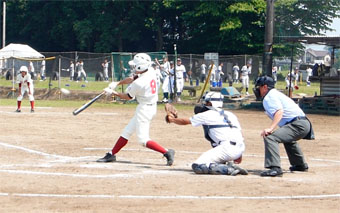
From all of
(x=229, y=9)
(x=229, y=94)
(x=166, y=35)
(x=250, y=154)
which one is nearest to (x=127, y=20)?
(x=166, y=35)

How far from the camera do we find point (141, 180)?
9.60m

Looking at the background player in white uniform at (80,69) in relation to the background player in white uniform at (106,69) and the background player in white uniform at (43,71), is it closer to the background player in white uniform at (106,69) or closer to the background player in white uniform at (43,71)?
the background player in white uniform at (106,69)

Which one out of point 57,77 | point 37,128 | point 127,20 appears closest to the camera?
point 37,128

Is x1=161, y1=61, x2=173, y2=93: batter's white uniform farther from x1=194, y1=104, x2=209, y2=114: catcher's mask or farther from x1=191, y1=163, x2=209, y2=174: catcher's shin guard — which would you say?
x1=191, y1=163, x2=209, y2=174: catcher's shin guard

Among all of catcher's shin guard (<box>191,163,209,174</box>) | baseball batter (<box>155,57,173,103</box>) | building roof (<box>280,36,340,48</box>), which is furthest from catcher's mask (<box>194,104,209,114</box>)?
baseball batter (<box>155,57,173,103</box>)

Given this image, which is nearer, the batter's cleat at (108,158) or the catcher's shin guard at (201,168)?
the catcher's shin guard at (201,168)

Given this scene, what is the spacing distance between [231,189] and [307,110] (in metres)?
18.1

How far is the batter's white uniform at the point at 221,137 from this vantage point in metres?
10.0

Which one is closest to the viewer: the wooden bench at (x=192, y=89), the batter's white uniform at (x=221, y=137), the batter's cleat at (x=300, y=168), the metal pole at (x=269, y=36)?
the batter's white uniform at (x=221, y=137)

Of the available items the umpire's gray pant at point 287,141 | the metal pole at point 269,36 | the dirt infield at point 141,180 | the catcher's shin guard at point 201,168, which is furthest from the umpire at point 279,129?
the metal pole at point 269,36

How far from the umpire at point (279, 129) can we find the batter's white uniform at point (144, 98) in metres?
1.83

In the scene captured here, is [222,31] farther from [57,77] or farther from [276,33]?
[276,33]

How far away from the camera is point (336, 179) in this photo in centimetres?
1009

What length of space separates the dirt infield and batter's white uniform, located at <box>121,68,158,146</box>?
0.61m
